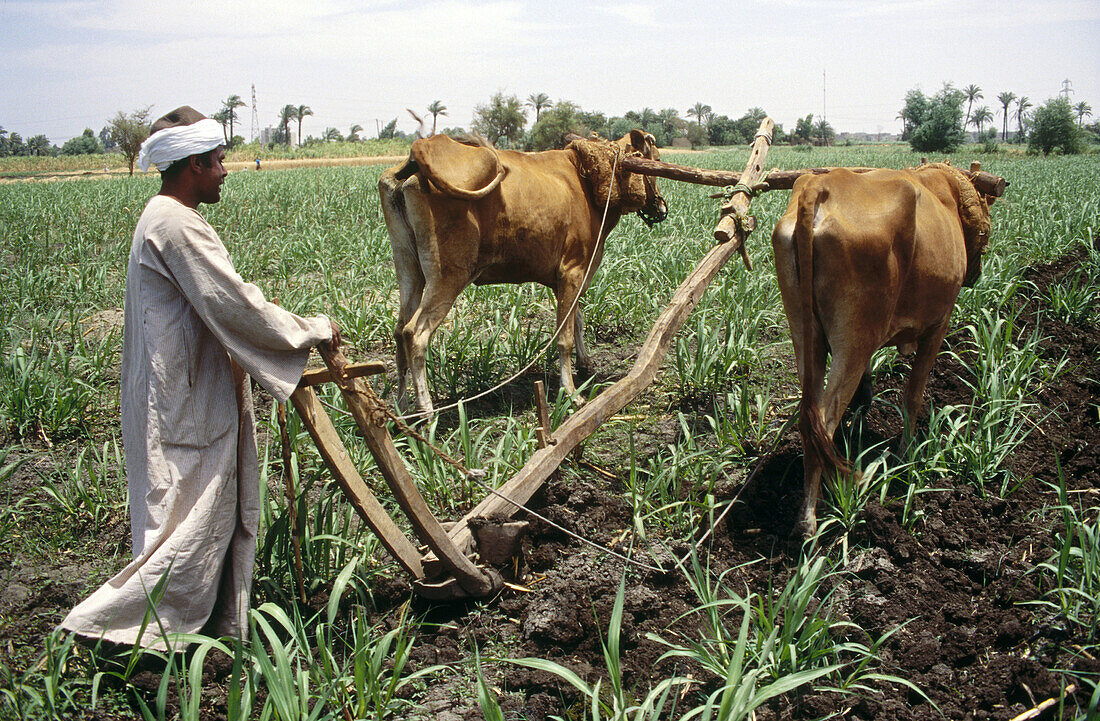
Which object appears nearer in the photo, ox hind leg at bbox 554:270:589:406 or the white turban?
the white turban

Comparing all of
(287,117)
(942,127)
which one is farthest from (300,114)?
(942,127)

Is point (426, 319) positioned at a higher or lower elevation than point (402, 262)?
lower

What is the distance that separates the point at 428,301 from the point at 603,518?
1.88 metres

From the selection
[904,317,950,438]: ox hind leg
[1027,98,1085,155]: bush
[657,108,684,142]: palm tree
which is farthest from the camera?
[657,108,684,142]: palm tree

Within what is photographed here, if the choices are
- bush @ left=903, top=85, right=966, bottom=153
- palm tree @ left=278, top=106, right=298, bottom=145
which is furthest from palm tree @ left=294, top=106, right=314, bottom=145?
bush @ left=903, top=85, right=966, bottom=153

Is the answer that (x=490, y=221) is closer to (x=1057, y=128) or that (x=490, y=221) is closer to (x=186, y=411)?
(x=186, y=411)

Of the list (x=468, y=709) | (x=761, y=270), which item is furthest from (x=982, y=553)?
(x=761, y=270)

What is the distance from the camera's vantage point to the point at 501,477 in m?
3.77

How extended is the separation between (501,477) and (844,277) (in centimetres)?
190

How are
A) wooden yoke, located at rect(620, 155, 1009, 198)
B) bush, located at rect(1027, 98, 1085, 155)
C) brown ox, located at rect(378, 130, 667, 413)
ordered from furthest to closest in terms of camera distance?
bush, located at rect(1027, 98, 1085, 155), brown ox, located at rect(378, 130, 667, 413), wooden yoke, located at rect(620, 155, 1009, 198)

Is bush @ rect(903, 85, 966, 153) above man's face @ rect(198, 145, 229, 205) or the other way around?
above

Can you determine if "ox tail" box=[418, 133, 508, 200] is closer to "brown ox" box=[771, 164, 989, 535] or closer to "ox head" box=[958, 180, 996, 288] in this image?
"brown ox" box=[771, 164, 989, 535]

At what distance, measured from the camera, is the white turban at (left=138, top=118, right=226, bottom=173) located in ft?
7.81

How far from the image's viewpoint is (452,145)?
4.68 meters
